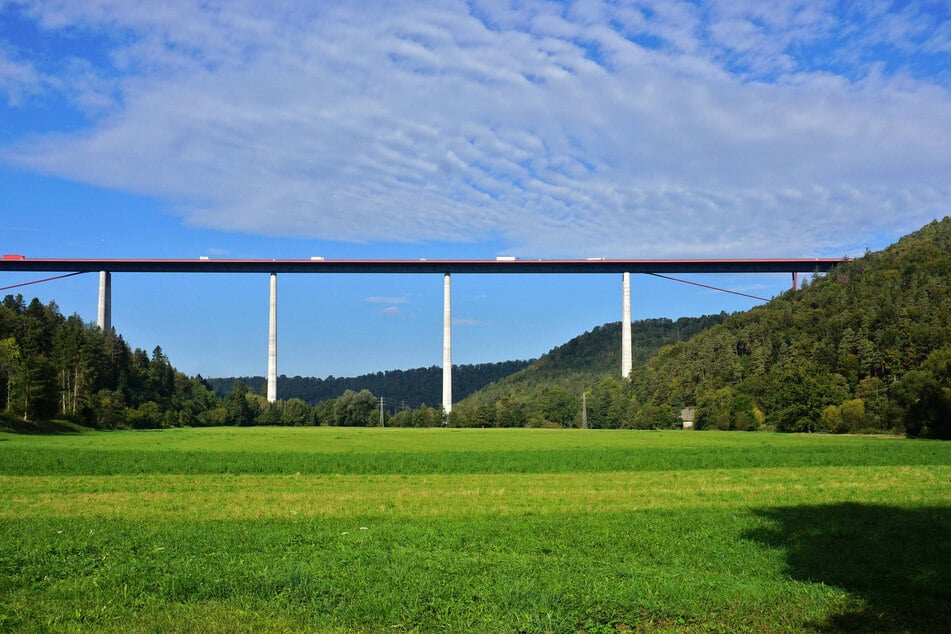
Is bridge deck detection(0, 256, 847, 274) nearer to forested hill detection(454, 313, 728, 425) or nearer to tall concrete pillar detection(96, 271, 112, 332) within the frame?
tall concrete pillar detection(96, 271, 112, 332)

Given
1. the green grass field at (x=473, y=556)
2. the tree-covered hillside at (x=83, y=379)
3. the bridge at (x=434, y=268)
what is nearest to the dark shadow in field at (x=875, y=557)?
the green grass field at (x=473, y=556)

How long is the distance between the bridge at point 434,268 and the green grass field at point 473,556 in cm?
8261

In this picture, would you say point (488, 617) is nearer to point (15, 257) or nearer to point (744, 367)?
point (744, 367)

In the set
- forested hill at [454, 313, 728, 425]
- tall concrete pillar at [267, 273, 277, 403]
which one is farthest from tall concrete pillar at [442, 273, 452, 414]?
A: forested hill at [454, 313, 728, 425]

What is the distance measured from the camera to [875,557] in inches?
510

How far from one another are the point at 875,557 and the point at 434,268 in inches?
3907

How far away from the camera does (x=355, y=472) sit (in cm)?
3125

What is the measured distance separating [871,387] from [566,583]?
77.9m

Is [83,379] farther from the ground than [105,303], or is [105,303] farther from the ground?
[105,303]

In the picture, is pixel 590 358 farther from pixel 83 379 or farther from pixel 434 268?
pixel 83 379

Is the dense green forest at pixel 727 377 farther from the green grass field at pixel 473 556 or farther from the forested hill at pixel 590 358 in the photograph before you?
the green grass field at pixel 473 556

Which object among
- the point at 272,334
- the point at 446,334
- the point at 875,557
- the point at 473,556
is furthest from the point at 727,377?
the point at 473,556

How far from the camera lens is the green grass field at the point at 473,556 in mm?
9445

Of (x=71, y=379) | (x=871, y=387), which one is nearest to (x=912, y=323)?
(x=871, y=387)
